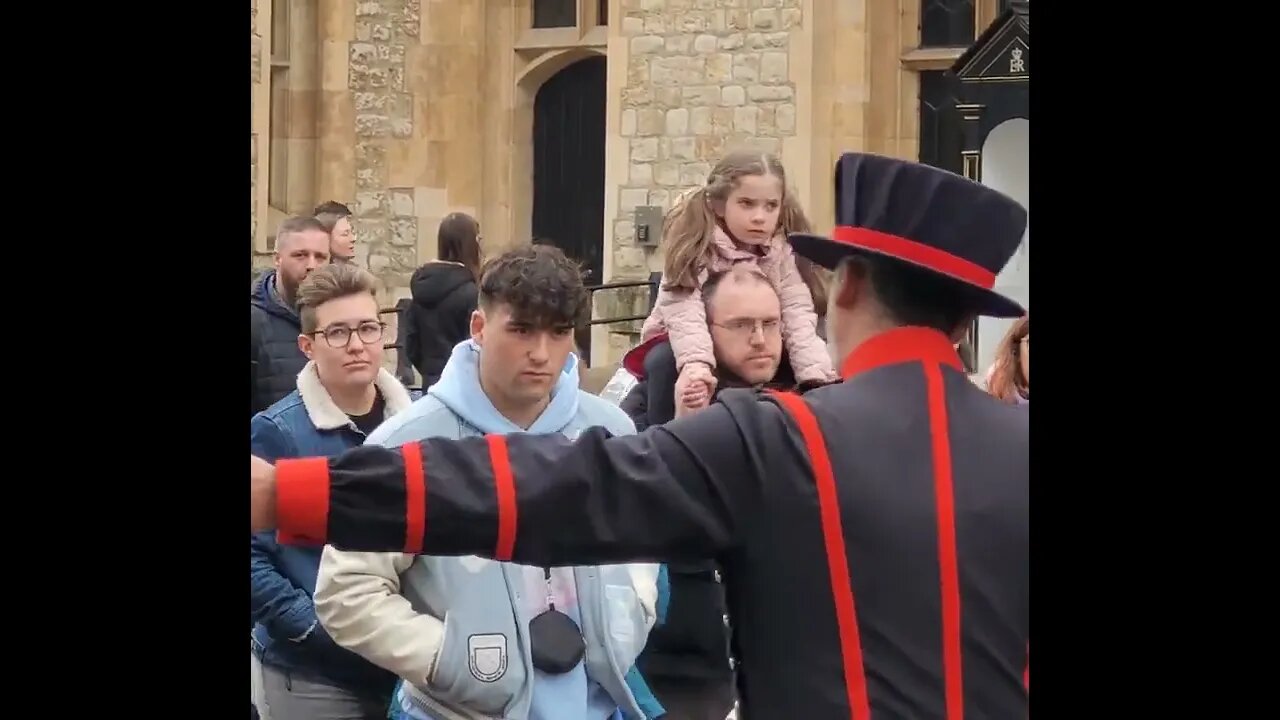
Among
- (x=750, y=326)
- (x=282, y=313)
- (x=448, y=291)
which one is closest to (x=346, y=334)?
(x=750, y=326)

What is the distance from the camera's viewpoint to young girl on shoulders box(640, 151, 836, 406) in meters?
4.86

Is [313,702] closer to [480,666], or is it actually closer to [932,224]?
[480,666]

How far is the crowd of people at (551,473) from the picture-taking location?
2.29 meters

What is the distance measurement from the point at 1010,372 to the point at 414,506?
9.52ft

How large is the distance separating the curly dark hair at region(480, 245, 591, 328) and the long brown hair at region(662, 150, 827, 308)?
129 centimetres

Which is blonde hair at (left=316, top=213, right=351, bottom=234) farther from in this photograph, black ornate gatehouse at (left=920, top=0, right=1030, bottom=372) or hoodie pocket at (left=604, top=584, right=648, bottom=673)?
black ornate gatehouse at (left=920, top=0, right=1030, bottom=372)

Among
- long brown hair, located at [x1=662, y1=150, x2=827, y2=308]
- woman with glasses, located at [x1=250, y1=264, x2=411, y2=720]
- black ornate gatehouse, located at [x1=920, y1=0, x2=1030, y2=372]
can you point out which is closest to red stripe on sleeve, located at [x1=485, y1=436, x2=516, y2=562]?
woman with glasses, located at [x1=250, y1=264, x2=411, y2=720]

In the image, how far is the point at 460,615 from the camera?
11.1ft

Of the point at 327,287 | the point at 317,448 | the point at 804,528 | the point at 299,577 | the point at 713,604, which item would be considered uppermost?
the point at 327,287

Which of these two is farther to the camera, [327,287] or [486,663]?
[327,287]

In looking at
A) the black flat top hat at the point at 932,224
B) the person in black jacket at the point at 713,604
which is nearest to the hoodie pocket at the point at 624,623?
the person in black jacket at the point at 713,604

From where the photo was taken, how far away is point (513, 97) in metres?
15.2
